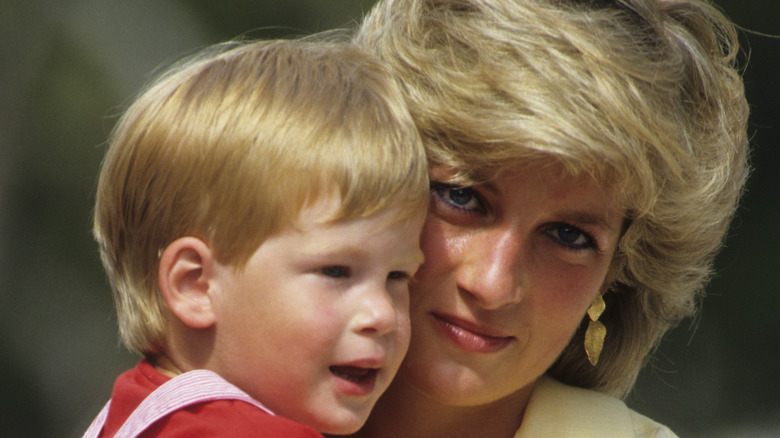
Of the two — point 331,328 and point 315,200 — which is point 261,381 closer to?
point 331,328

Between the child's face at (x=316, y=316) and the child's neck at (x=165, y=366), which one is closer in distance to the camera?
A: the child's face at (x=316, y=316)

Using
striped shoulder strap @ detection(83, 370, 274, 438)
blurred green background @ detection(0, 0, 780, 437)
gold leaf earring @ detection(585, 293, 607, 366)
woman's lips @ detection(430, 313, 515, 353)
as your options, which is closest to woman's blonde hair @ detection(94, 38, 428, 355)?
striped shoulder strap @ detection(83, 370, 274, 438)

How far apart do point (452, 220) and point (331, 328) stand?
0.36 m

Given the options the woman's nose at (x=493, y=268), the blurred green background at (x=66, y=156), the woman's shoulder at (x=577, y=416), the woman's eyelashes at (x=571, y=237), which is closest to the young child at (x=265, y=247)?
the woman's nose at (x=493, y=268)

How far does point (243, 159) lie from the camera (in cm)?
160

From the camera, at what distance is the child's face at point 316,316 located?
5.21 ft

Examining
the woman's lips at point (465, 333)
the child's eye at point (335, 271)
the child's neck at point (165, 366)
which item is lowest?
the woman's lips at point (465, 333)

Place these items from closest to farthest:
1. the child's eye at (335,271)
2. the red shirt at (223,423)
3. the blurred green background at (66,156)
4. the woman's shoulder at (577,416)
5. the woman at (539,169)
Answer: the red shirt at (223,423)
the child's eye at (335,271)
the woman at (539,169)
the woman's shoulder at (577,416)
the blurred green background at (66,156)

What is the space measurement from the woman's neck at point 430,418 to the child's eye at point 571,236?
0.39 meters

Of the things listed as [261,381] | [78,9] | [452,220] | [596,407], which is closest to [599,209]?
[452,220]

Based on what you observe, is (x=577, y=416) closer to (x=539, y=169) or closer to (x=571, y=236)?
(x=571, y=236)

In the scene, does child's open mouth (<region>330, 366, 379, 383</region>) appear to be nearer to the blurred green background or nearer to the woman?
the woman

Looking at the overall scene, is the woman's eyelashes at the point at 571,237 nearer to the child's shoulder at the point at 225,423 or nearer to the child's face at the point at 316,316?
the child's face at the point at 316,316

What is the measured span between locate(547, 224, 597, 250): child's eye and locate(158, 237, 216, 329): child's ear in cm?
63
